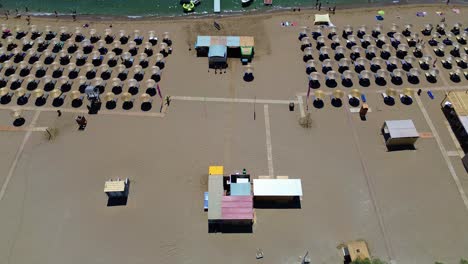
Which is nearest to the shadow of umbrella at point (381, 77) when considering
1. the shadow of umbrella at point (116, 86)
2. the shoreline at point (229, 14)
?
the shoreline at point (229, 14)

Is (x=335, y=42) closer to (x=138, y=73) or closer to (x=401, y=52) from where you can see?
(x=401, y=52)

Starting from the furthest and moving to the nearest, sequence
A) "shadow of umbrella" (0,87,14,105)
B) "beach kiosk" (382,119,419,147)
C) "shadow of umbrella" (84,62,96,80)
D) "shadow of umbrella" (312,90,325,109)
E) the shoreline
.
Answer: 1. the shoreline
2. "shadow of umbrella" (84,62,96,80)
3. "shadow of umbrella" (312,90,325,109)
4. "shadow of umbrella" (0,87,14,105)
5. "beach kiosk" (382,119,419,147)

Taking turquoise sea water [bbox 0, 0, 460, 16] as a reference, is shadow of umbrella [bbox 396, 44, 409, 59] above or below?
below

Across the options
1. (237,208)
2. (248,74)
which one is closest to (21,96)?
(248,74)

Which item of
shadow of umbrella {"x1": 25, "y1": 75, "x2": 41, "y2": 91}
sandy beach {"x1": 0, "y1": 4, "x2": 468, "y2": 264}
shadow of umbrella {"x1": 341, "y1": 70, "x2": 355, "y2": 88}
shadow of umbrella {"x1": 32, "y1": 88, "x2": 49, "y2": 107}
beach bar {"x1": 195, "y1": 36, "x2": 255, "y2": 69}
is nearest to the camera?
sandy beach {"x1": 0, "y1": 4, "x2": 468, "y2": 264}

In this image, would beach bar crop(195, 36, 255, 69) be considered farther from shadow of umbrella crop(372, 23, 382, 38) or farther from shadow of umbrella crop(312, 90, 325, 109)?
shadow of umbrella crop(372, 23, 382, 38)

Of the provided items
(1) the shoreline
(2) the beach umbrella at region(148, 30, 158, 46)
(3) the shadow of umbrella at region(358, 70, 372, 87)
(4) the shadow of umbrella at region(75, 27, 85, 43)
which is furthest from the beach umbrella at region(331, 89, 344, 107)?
(4) the shadow of umbrella at region(75, 27, 85, 43)
